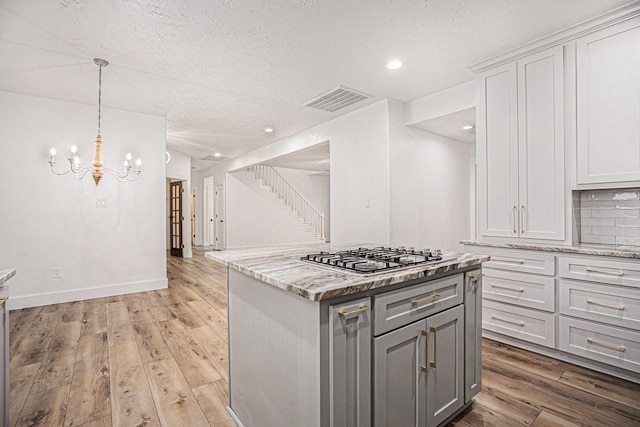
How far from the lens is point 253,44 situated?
278 cm

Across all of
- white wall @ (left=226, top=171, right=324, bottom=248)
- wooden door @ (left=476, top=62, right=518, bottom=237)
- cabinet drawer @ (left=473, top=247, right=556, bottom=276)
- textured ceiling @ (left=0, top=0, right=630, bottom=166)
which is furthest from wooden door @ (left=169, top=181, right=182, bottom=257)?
cabinet drawer @ (left=473, top=247, right=556, bottom=276)

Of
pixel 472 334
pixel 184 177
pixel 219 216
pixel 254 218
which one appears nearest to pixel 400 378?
pixel 472 334

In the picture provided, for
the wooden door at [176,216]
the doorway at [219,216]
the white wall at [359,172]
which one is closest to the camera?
the white wall at [359,172]

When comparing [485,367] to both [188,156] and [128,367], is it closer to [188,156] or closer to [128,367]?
[128,367]

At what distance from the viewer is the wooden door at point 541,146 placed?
259 cm

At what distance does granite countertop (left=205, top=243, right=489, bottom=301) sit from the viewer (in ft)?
3.75

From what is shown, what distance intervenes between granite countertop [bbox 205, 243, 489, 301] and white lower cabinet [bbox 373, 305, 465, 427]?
0.83 feet

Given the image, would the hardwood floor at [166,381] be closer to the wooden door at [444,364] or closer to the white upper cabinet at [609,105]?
the wooden door at [444,364]

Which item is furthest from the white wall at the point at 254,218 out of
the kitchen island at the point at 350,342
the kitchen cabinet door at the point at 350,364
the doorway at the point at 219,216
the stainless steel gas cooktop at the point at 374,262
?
the kitchen cabinet door at the point at 350,364

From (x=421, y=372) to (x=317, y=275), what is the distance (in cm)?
71

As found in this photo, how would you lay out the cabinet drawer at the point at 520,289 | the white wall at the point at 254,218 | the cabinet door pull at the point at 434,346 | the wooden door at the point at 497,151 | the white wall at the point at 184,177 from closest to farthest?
the cabinet door pull at the point at 434,346 → the cabinet drawer at the point at 520,289 → the wooden door at the point at 497,151 → the white wall at the point at 184,177 → the white wall at the point at 254,218

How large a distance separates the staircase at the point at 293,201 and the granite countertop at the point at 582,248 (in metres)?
7.14

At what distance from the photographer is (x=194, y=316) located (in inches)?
139

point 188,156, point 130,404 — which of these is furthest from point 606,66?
point 188,156
